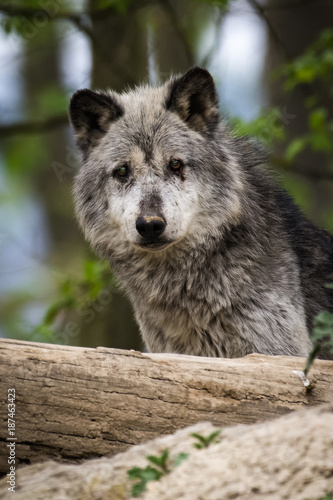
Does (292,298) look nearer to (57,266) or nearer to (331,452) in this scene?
(331,452)

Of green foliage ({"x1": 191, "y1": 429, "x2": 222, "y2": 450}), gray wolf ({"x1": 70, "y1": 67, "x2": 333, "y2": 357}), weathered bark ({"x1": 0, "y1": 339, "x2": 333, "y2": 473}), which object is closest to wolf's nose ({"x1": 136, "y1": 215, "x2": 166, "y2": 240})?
gray wolf ({"x1": 70, "y1": 67, "x2": 333, "y2": 357})

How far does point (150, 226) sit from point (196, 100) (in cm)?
137

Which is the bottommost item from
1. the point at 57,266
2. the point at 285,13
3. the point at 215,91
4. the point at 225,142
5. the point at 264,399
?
the point at 57,266

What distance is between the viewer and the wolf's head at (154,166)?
434 centimetres

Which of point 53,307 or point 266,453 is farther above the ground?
point 266,453

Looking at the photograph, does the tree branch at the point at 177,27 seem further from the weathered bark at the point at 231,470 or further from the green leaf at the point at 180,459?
the green leaf at the point at 180,459

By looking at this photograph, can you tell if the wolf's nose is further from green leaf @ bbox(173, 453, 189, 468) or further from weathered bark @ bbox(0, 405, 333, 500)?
green leaf @ bbox(173, 453, 189, 468)

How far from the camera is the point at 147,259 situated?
4.73 meters

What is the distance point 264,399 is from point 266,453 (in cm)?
90

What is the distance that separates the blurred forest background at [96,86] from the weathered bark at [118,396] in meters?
3.45

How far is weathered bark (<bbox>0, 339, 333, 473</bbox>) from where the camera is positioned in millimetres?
3209

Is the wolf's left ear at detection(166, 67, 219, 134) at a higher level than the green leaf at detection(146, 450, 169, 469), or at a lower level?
higher

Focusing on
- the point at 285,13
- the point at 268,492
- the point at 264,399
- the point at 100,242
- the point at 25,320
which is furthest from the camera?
the point at 285,13

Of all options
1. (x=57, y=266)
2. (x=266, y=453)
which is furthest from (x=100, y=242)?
(x=57, y=266)
